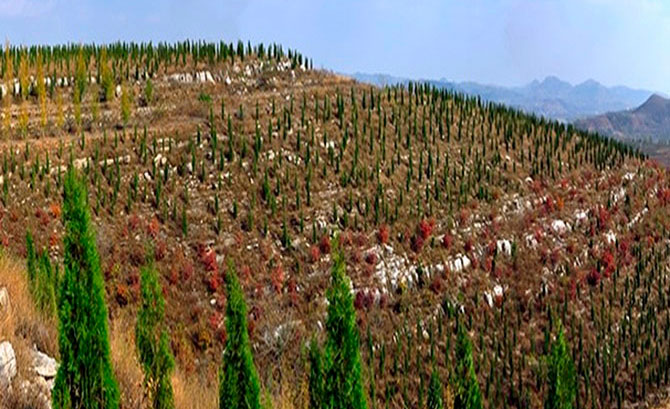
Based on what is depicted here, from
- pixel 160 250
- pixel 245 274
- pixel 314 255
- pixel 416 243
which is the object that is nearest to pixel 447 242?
pixel 416 243

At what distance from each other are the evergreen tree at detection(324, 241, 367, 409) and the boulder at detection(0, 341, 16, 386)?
15.5 feet

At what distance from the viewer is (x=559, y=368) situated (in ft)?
47.4

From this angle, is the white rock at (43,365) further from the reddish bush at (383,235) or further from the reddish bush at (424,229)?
the reddish bush at (424,229)

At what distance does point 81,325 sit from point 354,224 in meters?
16.4

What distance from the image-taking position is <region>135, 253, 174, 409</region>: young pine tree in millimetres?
8727

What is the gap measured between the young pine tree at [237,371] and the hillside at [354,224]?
81.2 inches

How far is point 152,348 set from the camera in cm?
906

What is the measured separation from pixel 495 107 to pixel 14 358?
36.8 m

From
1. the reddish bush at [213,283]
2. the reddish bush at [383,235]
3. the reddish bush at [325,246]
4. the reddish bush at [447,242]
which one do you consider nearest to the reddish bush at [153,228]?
the reddish bush at [213,283]

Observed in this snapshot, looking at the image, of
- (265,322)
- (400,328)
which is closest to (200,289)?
(265,322)

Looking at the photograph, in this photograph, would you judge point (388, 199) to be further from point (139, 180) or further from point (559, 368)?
point (559, 368)

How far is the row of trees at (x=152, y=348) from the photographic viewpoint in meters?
7.46

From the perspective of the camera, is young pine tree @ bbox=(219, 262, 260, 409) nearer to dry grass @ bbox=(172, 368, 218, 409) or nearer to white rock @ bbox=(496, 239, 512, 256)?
dry grass @ bbox=(172, 368, 218, 409)

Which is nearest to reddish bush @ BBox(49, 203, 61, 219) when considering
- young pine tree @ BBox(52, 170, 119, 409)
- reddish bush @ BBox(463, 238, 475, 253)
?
young pine tree @ BBox(52, 170, 119, 409)
